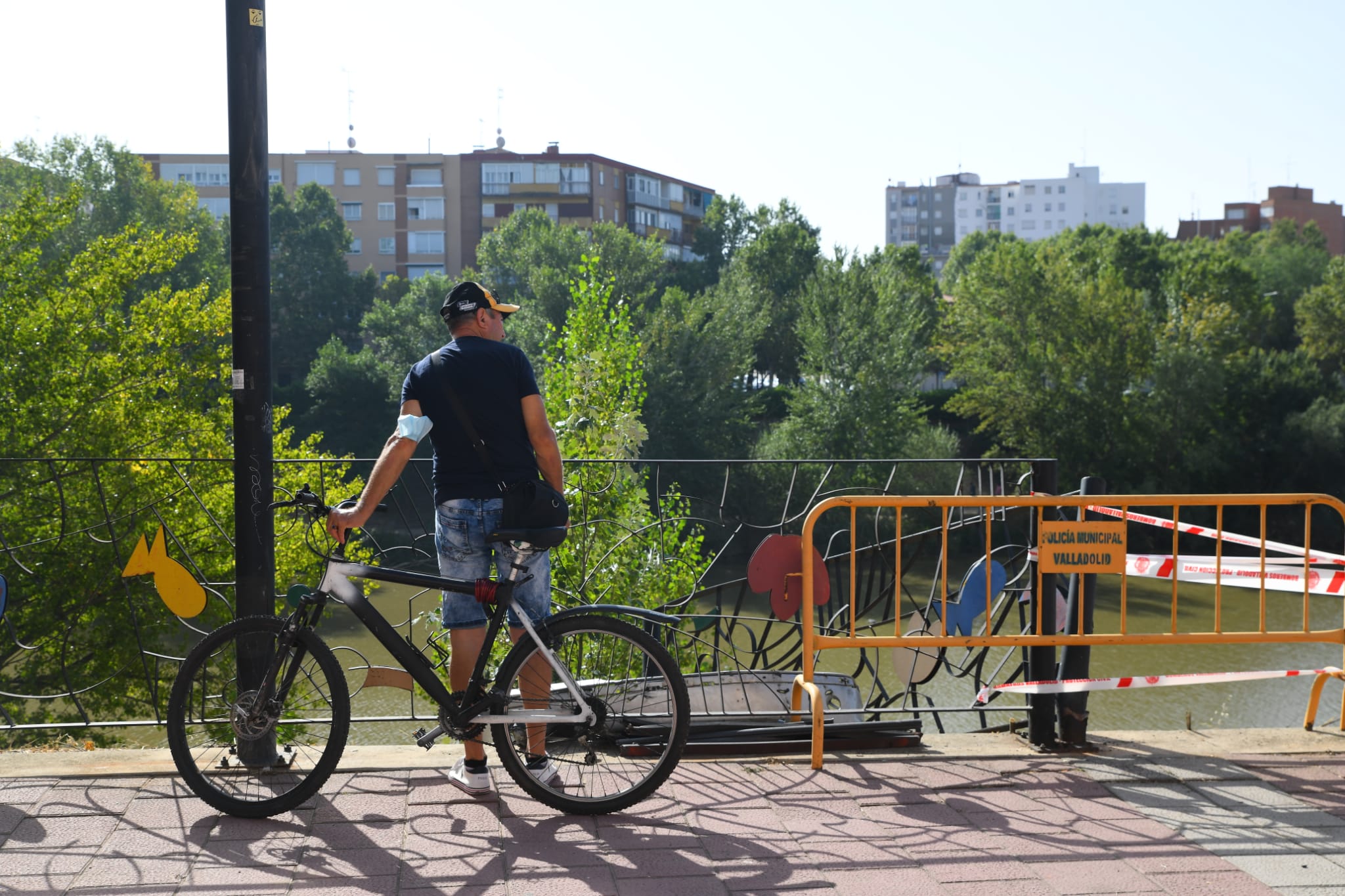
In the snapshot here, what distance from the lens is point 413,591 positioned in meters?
7.15

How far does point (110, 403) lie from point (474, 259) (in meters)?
66.9

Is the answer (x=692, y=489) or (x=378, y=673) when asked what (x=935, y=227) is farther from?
(x=378, y=673)

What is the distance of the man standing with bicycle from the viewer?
4.18 meters

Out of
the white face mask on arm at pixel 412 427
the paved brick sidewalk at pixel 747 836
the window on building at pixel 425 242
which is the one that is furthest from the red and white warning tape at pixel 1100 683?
the window on building at pixel 425 242

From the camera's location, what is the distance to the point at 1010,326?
49.7 metres

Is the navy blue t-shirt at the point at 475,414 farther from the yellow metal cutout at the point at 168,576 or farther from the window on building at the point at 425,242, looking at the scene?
the window on building at the point at 425,242

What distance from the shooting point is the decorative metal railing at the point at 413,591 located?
5.68 m

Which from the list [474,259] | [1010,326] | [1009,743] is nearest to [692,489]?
[1010,326]

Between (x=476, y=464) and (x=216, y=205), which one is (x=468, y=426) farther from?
(x=216, y=205)

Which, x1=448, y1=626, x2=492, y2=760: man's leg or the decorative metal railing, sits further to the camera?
the decorative metal railing

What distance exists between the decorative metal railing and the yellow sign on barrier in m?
0.48

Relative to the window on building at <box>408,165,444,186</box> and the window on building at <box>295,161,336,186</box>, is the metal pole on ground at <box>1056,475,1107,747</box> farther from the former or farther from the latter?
the window on building at <box>295,161,336,186</box>

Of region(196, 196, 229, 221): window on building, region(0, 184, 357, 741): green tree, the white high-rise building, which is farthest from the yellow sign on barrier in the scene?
the white high-rise building

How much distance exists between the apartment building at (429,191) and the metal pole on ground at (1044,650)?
79061 millimetres
